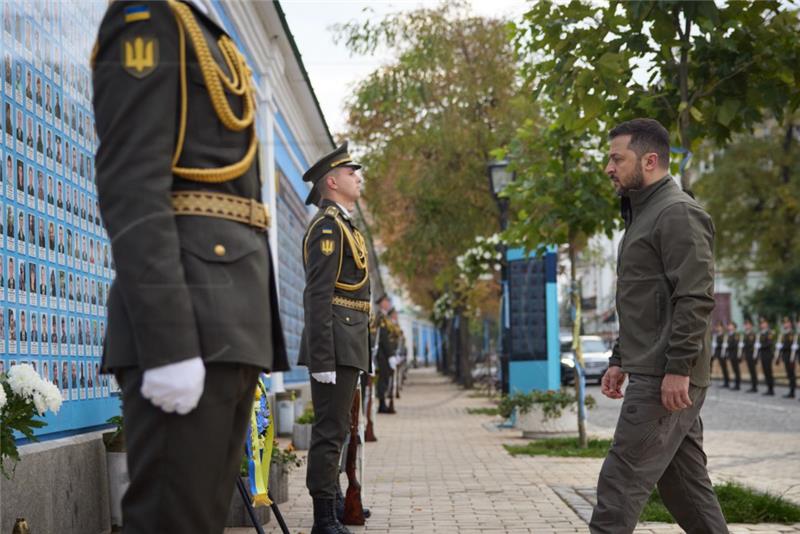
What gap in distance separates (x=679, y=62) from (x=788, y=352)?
2250 centimetres

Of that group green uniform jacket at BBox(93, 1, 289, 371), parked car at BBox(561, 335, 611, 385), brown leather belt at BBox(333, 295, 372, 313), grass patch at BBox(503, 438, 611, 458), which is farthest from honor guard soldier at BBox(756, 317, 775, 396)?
green uniform jacket at BBox(93, 1, 289, 371)

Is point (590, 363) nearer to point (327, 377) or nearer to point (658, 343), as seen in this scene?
point (327, 377)

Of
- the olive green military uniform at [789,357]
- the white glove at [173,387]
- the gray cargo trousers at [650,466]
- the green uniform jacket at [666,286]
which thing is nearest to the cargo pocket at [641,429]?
the gray cargo trousers at [650,466]

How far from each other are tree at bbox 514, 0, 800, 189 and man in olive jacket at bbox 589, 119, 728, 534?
2819 millimetres

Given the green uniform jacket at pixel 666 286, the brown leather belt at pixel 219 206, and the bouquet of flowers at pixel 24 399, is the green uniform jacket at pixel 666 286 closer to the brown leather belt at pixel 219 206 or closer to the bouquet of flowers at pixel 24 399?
the brown leather belt at pixel 219 206

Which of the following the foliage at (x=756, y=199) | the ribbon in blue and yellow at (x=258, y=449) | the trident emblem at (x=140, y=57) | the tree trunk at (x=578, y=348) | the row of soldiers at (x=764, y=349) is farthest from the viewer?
the foliage at (x=756, y=199)

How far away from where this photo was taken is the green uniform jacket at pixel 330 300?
6566mm

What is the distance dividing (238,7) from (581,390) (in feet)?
19.0

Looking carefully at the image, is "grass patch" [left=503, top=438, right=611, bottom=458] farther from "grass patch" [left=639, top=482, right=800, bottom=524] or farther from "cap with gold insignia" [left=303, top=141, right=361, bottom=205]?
"cap with gold insignia" [left=303, top=141, right=361, bottom=205]

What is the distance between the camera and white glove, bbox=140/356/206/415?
2.78 meters

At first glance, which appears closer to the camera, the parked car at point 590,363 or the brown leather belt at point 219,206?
the brown leather belt at point 219,206

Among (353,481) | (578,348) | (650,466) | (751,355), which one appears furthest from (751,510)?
(751,355)

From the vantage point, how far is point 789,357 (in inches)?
1155

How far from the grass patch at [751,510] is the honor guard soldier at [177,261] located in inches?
203
